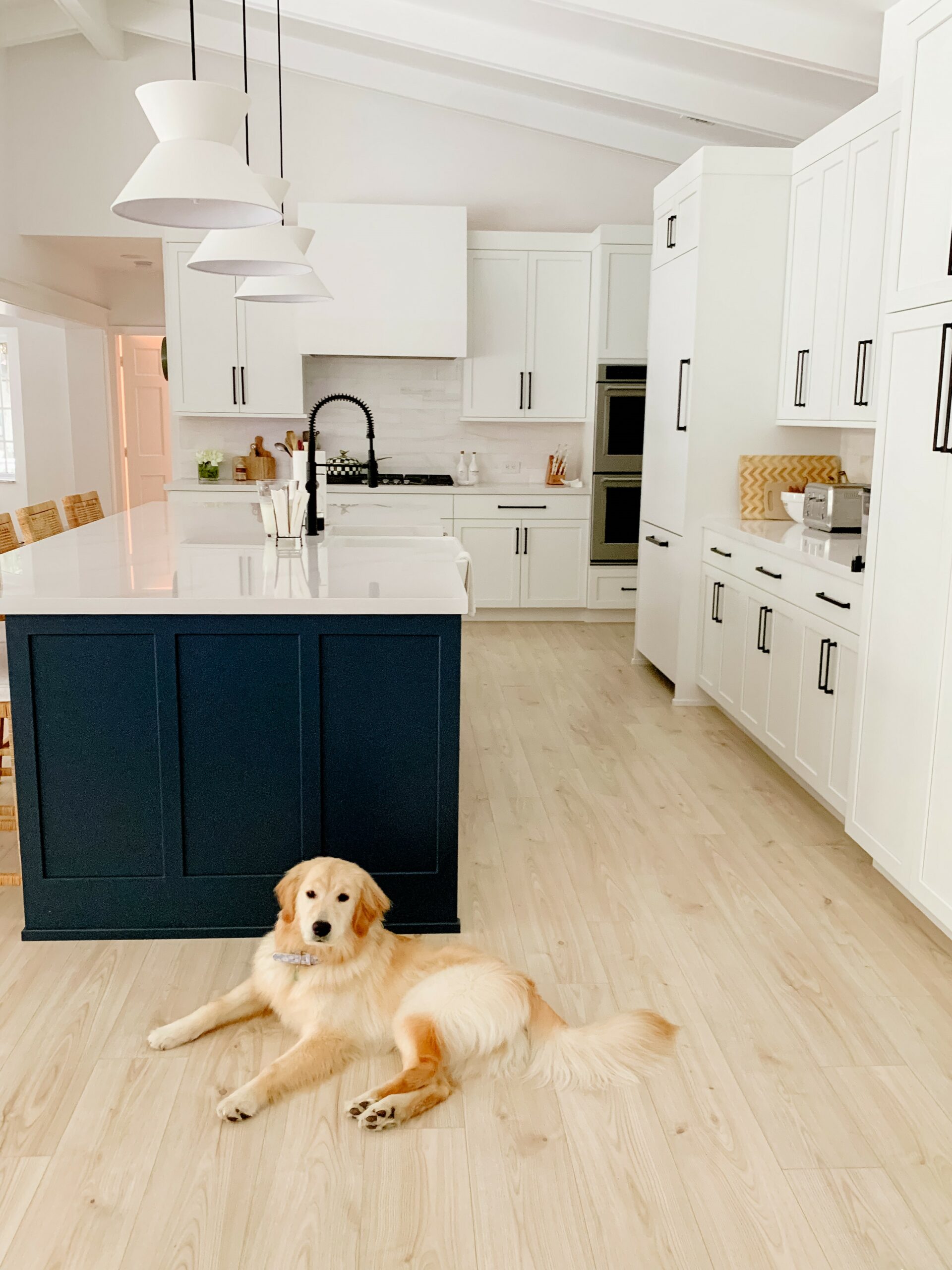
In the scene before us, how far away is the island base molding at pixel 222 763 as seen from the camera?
104 inches

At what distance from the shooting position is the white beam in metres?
5.82

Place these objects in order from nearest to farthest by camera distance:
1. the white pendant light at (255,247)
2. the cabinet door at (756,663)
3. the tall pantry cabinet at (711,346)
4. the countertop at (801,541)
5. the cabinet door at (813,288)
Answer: the white pendant light at (255,247)
the countertop at (801,541)
the cabinet door at (756,663)
the cabinet door at (813,288)
the tall pantry cabinet at (711,346)

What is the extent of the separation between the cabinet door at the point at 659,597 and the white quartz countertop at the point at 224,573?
1.75 metres

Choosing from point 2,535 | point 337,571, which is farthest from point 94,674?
point 2,535

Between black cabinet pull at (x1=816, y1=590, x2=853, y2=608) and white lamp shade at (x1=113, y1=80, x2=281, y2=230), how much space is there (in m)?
2.08

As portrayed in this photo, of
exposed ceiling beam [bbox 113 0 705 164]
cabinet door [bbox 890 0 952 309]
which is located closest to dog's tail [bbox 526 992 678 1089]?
cabinet door [bbox 890 0 952 309]

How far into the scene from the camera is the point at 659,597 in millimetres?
Result: 5531

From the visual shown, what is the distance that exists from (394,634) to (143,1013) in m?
1.06

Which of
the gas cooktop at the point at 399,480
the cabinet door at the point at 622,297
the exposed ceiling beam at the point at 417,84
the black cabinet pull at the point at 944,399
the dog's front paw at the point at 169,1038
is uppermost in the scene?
the exposed ceiling beam at the point at 417,84

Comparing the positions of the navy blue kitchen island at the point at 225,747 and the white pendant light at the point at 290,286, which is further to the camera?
the white pendant light at the point at 290,286

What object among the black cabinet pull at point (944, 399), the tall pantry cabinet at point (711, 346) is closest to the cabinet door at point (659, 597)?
the tall pantry cabinet at point (711, 346)

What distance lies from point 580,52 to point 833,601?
12.6ft

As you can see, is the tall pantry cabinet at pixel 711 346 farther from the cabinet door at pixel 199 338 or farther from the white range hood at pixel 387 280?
the cabinet door at pixel 199 338

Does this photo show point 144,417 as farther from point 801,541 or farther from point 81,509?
point 801,541
